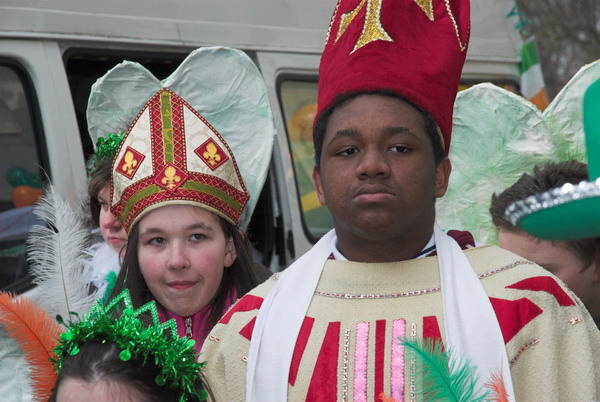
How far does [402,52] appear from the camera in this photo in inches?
91.5

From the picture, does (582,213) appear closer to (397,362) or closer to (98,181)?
(397,362)

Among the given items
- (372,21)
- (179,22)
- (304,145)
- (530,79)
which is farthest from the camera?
(530,79)

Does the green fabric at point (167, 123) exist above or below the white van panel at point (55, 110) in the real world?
below

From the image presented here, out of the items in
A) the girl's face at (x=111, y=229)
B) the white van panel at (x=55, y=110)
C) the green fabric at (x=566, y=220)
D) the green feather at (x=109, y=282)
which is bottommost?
the green fabric at (x=566, y=220)

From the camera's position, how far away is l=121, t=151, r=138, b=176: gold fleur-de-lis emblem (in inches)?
123

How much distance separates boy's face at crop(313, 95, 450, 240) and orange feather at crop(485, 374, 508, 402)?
16.1 inches

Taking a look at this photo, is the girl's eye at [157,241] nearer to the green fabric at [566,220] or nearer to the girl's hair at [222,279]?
the girl's hair at [222,279]

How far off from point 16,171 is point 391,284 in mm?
2341

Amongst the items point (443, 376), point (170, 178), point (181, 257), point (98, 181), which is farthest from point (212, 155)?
point (443, 376)

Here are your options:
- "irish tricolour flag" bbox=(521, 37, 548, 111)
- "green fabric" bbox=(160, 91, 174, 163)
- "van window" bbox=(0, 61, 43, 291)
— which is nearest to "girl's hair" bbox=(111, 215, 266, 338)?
"green fabric" bbox=(160, 91, 174, 163)

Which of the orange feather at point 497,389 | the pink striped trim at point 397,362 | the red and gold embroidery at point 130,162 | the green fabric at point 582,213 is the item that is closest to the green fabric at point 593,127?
the green fabric at point 582,213

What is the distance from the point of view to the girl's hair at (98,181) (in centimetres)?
356

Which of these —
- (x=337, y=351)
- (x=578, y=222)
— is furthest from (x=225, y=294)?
(x=578, y=222)

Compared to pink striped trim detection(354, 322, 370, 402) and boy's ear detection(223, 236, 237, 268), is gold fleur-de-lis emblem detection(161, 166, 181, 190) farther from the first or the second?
pink striped trim detection(354, 322, 370, 402)
